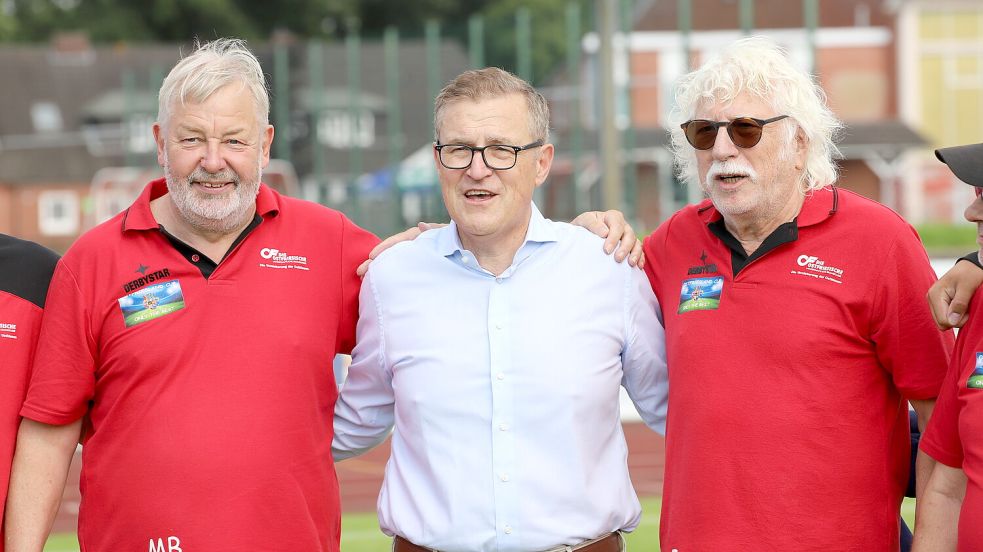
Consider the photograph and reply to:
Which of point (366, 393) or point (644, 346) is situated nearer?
point (644, 346)

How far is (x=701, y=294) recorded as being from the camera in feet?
13.1

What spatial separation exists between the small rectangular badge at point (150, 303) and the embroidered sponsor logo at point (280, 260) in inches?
11.3

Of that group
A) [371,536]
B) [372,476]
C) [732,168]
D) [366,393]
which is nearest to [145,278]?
[366,393]

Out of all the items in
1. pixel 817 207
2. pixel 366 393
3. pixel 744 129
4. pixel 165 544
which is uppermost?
pixel 744 129

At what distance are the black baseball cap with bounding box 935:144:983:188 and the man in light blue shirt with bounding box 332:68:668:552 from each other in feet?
3.53

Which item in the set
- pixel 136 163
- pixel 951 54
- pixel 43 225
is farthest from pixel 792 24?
pixel 43 225

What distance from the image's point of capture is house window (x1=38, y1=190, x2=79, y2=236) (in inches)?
1784

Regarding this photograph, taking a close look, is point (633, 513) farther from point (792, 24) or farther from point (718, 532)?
point (792, 24)

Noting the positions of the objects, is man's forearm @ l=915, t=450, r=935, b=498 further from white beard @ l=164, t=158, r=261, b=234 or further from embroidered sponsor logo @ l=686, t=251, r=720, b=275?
white beard @ l=164, t=158, r=261, b=234

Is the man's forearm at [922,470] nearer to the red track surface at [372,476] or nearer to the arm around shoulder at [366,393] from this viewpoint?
the arm around shoulder at [366,393]

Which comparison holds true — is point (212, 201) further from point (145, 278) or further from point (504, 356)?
point (504, 356)

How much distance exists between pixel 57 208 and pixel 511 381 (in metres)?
45.8

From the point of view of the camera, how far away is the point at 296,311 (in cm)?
411

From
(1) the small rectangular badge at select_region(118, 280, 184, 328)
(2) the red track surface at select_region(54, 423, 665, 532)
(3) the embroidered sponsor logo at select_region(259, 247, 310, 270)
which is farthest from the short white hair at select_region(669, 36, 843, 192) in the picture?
(2) the red track surface at select_region(54, 423, 665, 532)
